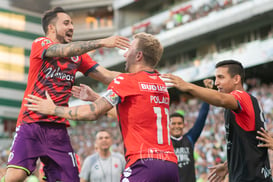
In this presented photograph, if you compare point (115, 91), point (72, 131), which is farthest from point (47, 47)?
point (72, 131)

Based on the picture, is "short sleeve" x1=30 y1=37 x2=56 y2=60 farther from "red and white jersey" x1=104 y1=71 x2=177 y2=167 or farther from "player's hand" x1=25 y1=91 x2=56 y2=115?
"red and white jersey" x1=104 y1=71 x2=177 y2=167

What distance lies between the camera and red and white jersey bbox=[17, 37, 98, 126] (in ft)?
16.9

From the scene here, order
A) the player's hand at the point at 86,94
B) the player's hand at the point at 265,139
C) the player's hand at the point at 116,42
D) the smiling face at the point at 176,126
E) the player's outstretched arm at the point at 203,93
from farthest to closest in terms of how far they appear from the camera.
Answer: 1. the smiling face at the point at 176,126
2. the player's hand at the point at 265,139
3. the player's hand at the point at 86,94
4. the player's hand at the point at 116,42
5. the player's outstretched arm at the point at 203,93

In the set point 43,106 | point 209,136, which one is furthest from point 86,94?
point 209,136

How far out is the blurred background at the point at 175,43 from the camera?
77.2 ft

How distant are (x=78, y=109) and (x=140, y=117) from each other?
1.98 ft

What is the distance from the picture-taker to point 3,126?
4700 centimetres

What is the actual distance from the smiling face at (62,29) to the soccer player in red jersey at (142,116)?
1331 millimetres

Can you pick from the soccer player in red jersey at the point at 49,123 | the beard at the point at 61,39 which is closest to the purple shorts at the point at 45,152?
the soccer player in red jersey at the point at 49,123

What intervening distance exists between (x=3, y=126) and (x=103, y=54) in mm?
13286

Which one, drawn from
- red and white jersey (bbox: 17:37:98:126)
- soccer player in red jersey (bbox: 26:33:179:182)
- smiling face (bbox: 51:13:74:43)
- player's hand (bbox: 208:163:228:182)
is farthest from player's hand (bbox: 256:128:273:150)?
smiling face (bbox: 51:13:74:43)

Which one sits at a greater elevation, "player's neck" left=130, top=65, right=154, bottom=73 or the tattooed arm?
"player's neck" left=130, top=65, right=154, bottom=73

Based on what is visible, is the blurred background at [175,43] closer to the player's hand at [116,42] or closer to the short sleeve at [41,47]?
the short sleeve at [41,47]

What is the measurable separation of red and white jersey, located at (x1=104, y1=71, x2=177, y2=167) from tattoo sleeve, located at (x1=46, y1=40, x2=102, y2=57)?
2.42ft
